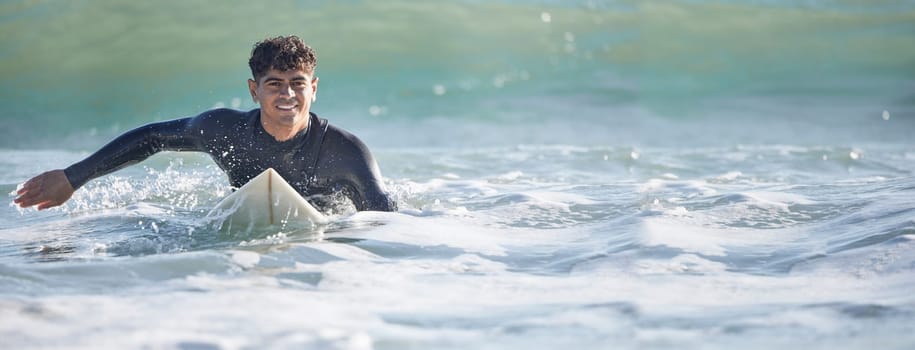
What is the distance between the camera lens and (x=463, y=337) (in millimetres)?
2850

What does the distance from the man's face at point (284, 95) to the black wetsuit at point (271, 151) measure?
139mm

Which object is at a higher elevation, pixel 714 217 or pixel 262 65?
pixel 262 65

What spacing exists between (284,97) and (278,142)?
0.87 ft

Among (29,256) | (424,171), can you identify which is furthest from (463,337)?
(424,171)

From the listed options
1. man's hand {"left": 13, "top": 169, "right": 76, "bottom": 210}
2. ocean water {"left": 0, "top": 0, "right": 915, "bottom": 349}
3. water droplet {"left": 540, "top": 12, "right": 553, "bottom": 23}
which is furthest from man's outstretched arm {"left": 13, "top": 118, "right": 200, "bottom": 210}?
water droplet {"left": 540, "top": 12, "right": 553, "bottom": 23}

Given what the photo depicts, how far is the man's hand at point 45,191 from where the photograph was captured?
4.68 meters

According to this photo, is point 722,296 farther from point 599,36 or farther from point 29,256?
point 599,36

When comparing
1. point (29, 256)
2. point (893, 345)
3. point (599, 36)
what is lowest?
point (893, 345)

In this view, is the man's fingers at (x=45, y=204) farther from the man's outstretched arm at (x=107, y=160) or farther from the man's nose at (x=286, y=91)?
the man's nose at (x=286, y=91)

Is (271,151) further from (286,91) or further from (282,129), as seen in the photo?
(286,91)

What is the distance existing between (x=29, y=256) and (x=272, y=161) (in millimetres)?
1285

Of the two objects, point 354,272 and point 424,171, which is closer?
point 354,272

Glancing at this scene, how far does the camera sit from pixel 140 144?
4.94 meters

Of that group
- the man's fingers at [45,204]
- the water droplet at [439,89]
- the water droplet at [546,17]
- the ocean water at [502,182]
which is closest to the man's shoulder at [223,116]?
the ocean water at [502,182]
